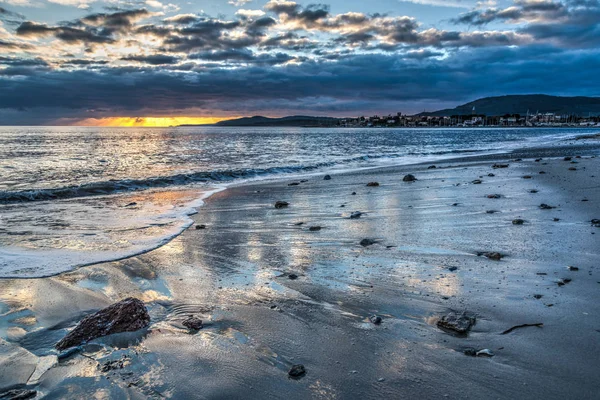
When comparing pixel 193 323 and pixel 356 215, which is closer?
pixel 193 323

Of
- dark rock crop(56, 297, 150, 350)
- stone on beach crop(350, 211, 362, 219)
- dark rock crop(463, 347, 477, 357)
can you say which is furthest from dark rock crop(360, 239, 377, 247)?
dark rock crop(56, 297, 150, 350)

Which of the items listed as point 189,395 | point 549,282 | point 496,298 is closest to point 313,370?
point 189,395

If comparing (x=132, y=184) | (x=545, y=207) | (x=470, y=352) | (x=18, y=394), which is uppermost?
(x=545, y=207)

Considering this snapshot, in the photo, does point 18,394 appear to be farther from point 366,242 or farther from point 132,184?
point 132,184

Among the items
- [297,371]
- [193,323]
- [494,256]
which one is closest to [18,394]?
[193,323]

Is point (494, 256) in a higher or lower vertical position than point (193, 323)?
higher

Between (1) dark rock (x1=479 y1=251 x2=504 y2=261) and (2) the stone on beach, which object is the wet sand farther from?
(2) the stone on beach

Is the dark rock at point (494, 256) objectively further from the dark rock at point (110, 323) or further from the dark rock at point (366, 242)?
the dark rock at point (110, 323)

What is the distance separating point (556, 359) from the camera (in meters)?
3.21

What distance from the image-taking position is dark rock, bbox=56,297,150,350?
3748 mm

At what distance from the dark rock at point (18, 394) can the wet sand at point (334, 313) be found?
8 centimetres

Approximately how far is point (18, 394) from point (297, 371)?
82.2 inches

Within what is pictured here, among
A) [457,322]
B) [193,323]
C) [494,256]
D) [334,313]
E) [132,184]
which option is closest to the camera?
[457,322]

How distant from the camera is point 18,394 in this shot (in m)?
2.95
